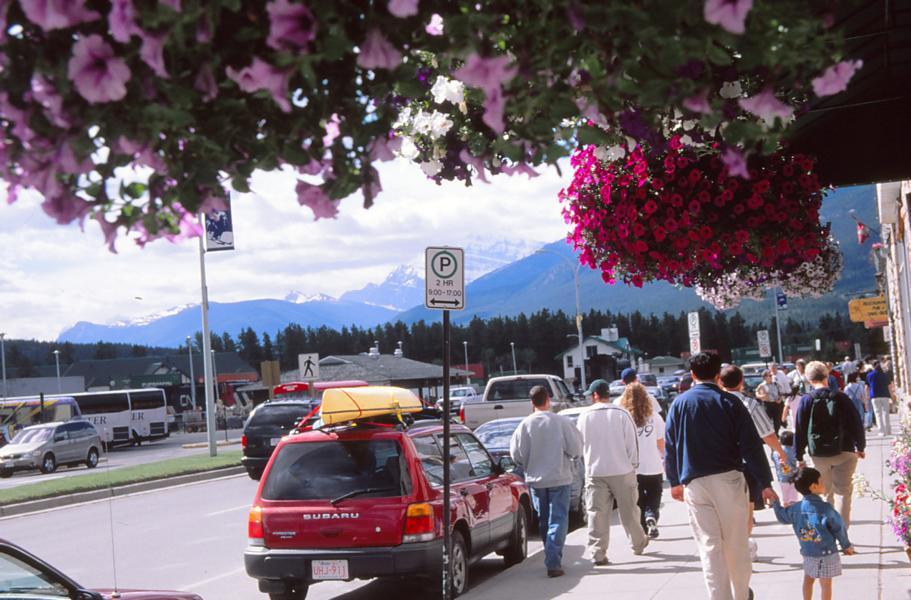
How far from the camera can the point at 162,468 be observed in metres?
28.7

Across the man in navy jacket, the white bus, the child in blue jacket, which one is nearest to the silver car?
the white bus

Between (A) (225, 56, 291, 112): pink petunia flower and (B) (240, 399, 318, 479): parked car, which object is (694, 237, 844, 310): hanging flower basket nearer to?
(A) (225, 56, 291, 112): pink petunia flower

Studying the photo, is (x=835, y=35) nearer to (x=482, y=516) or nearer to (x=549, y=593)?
(x=549, y=593)

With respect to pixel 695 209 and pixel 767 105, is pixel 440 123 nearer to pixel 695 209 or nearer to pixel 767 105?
pixel 767 105

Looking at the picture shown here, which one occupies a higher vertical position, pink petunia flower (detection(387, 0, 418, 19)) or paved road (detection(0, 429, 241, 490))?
pink petunia flower (detection(387, 0, 418, 19))

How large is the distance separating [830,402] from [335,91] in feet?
28.6

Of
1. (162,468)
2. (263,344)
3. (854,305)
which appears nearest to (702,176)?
(162,468)

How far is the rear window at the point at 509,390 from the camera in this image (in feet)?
88.6

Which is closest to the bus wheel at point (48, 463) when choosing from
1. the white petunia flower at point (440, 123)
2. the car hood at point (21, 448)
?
the car hood at point (21, 448)

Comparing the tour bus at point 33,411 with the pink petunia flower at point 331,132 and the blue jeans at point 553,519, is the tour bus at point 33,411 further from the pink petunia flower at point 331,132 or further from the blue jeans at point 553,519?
the pink petunia flower at point 331,132

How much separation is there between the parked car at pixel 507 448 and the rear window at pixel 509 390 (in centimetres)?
916

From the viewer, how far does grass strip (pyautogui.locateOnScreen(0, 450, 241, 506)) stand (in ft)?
75.3

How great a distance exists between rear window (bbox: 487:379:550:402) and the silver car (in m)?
17.9

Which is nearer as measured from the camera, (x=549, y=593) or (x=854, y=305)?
(x=549, y=593)
